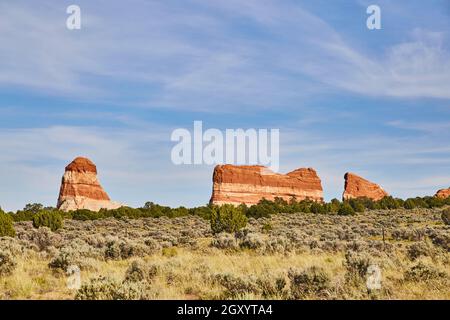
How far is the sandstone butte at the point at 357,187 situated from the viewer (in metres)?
128

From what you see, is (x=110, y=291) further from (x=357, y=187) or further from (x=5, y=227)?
(x=357, y=187)

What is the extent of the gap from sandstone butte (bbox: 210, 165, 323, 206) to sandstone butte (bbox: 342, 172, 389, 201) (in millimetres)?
12268

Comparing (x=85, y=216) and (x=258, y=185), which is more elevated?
(x=258, y=185)

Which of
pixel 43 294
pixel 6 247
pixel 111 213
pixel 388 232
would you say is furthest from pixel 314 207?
pixel 43 294

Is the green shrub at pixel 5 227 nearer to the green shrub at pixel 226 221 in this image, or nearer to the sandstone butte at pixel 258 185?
the green shrub at pixel 226 221

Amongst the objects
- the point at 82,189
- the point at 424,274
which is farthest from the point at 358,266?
the point at 82,189

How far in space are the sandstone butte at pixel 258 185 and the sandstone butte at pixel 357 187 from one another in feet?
40.2

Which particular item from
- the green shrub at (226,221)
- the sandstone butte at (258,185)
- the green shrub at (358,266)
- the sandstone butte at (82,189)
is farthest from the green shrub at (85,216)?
the sandstone butte at (258,185)

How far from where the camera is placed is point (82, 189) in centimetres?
11156

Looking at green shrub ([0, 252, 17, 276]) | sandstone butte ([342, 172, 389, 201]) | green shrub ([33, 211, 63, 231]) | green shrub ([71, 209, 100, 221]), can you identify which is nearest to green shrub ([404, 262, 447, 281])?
green shrub ([0, 252, 17, 276])

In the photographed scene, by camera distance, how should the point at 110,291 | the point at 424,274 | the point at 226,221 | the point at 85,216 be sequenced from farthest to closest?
the point at 85,216 → the point at 226,221 → the point at 424,274 → the point at 110,291

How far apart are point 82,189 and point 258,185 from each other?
51920mm

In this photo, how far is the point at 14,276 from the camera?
1120 centimetres
